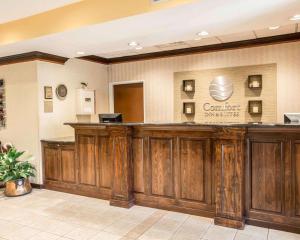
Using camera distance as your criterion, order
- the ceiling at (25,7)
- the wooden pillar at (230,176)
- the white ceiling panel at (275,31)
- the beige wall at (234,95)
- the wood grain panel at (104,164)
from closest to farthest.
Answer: the wooden pillar at (230,176) → the ceiling at (25,7) → the wood grain panel at (104,164) → the white ceiling panel at (275,31) → the beige wall at (234,95)

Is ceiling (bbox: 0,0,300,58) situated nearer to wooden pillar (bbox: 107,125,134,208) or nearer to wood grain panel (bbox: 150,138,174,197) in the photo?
wooden pillar (bbox: 107,125,134,208)

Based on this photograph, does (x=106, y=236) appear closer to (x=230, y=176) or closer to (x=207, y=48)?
(x=230, y=176)

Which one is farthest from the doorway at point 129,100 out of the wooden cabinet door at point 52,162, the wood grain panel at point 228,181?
the wood grain panel at point 228,181

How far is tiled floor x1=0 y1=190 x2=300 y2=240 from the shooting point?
289 cm

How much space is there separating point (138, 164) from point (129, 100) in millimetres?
2959

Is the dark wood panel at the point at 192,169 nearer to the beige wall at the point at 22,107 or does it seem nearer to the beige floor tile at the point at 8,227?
the beige floor tile at the point at 8,227

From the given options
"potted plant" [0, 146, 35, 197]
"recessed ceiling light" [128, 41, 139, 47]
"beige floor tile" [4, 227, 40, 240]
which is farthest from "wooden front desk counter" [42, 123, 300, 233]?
"recessed ceiling light" [128, 41, 139, 47]

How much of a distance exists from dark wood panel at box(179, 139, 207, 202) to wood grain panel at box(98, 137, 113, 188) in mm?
1187

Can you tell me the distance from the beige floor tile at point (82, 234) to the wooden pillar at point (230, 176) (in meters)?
1.48

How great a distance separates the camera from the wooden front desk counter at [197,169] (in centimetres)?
293

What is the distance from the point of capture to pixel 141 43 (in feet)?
13.9

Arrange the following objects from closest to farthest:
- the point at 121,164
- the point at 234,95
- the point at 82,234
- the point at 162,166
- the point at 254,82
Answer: the point at 82,234
the point at 162,166
the point at 121,164
the point at 254,82
the point at 234,95

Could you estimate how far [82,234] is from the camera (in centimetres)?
296

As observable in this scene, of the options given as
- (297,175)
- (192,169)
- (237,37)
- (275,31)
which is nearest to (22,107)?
(192,169)
